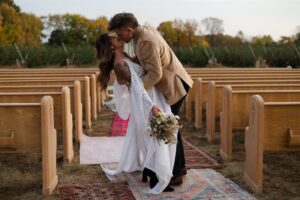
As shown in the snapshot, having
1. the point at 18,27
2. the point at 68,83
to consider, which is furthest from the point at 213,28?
the point at 68,83

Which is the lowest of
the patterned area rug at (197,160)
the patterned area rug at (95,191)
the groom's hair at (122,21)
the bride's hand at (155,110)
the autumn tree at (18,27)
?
the patterned area rug at (197,160)

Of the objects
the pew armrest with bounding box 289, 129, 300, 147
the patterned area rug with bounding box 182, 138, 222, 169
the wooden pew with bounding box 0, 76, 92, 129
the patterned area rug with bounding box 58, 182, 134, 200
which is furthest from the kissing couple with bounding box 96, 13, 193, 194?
the wooden pew with bounding box 0, 76, 92, 129

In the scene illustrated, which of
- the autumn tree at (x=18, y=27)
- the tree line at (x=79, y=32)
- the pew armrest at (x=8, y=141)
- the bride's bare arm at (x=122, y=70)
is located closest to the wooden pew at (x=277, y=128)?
the bride's bare arm at (x=122, y=70)

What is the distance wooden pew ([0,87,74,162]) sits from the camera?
627 centimetres

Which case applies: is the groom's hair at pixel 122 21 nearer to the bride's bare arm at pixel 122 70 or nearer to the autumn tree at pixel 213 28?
the bride's bare arm at pixel 122 70

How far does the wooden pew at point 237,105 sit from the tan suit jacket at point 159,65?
1430mm

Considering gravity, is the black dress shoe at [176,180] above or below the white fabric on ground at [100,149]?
above

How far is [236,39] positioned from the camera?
78.0 metres

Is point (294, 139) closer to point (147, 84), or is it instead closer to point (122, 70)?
point (147, 84)

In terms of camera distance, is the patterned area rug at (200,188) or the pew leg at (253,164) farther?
the pew leg at (253,164)

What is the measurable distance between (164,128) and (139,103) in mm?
469

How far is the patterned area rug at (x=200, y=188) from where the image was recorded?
4.92m

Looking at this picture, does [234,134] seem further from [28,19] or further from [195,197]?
[28,19]

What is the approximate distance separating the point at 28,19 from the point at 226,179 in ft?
224
